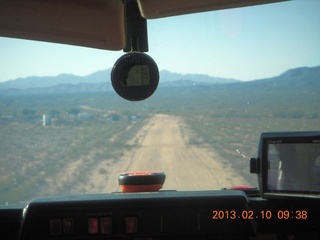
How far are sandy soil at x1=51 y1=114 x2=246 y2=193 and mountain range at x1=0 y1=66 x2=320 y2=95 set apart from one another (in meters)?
0.41

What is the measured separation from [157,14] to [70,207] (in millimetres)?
1554

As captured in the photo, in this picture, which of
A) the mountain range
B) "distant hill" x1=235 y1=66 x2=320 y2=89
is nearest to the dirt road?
the mountain range

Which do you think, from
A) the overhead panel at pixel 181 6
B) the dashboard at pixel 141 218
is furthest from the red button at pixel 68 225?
the overhead panel at pixel 181 6

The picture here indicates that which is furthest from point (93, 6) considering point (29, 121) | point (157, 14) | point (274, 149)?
point (274, 149)

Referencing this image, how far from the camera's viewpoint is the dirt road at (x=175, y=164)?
462 centimetres

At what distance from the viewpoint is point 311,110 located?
4.63m

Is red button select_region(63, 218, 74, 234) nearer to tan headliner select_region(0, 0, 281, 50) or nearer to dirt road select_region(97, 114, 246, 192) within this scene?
dirt road select_region(97, 114, 246, 192)

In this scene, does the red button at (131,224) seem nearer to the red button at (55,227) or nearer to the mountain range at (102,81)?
the red button at (55,227)

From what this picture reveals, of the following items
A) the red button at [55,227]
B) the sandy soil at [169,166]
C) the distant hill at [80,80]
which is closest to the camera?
the red button at [55,227]

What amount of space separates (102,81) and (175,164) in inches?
35.2

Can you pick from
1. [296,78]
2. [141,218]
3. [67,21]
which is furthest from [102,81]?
[296,78]

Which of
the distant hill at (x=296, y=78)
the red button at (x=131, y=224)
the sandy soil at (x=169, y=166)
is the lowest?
the red button at (x=131, y=224)

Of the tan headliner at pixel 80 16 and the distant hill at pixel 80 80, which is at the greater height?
the tan headliner at pixel 80 16

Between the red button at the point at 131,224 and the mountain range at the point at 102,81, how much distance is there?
40.8 inches
